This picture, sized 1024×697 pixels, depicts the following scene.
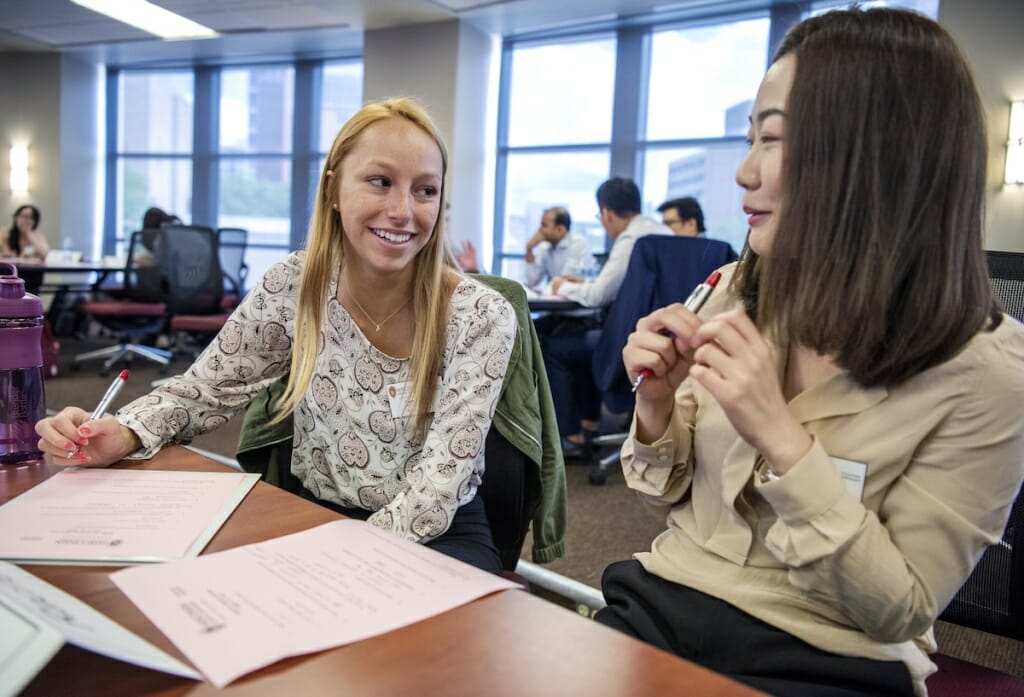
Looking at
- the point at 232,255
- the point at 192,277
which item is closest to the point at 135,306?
the point at 192,277

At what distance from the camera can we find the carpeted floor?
80.0 inches

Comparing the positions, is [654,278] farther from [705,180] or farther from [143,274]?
[143,274]

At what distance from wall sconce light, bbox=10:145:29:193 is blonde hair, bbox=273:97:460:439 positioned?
952 centimetres

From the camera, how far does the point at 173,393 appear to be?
1190mm

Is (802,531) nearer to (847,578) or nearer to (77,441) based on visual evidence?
(847,578)

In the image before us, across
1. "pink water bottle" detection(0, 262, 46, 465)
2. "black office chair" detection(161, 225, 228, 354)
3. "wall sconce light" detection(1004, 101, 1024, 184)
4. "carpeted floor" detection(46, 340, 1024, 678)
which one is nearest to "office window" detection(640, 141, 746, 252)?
"wall sconce light" detection(1004, 101, 1024, 184)

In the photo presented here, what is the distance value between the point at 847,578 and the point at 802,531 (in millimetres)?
55

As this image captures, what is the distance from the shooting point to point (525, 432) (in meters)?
1.36

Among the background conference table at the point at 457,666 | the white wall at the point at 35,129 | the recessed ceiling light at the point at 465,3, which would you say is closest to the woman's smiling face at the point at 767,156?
the background conference table at the point at 457,666

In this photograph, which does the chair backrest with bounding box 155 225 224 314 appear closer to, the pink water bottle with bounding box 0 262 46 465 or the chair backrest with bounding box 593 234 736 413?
the chair backrest with bounding box 593 234 736 413

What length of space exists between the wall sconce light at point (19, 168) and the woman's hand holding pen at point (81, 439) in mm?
9789

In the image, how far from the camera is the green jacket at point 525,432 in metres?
1.36

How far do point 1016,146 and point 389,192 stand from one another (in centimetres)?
511

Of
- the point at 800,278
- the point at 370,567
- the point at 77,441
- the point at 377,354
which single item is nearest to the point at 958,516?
the point at 800,278
